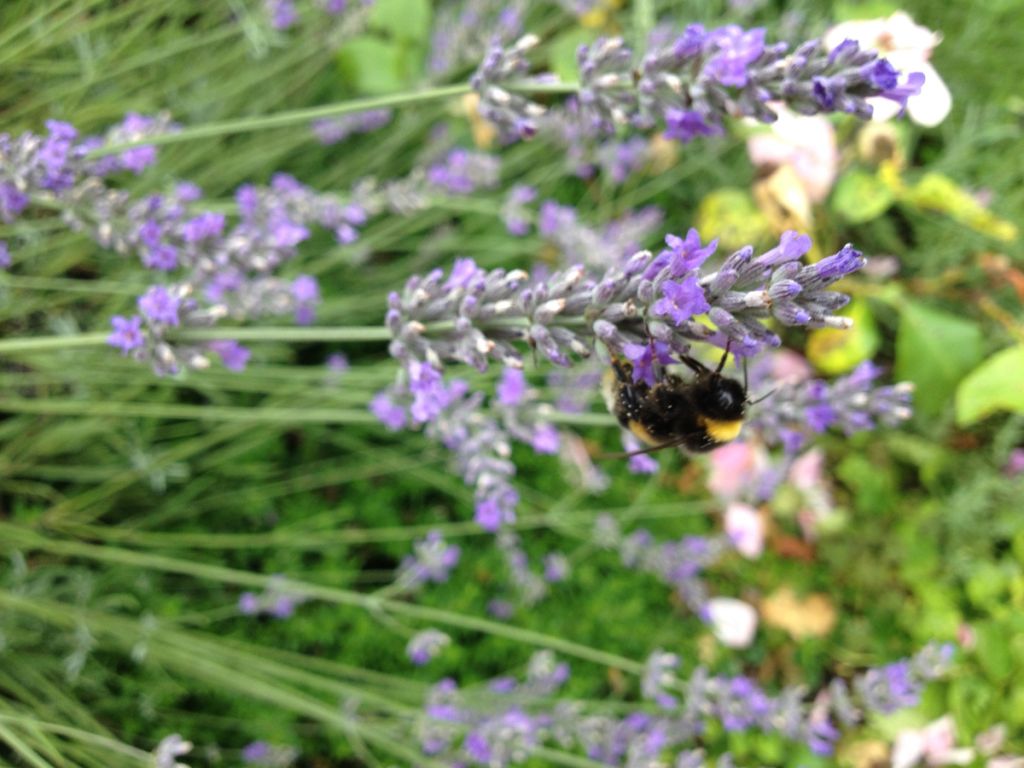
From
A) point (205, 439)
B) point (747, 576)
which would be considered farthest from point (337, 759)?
point (747, 576)

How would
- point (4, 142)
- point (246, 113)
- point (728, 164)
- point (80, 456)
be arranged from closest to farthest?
point (4, 142) < point (80, 456) < point (246, 113) < point (728, 164)

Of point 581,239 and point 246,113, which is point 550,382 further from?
point 246,113

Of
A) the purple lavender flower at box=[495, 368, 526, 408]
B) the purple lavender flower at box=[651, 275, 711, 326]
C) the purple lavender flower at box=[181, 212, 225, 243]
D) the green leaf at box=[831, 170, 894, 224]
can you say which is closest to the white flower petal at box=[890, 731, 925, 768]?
the green leaf at box=[831, 170, 894, 224]

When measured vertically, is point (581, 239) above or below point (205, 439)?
above

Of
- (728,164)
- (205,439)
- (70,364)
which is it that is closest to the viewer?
(70,364)

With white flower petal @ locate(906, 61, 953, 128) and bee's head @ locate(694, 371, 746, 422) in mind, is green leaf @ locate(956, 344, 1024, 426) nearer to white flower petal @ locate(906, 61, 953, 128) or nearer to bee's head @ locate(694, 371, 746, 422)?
white flower petal @ locate(906, 61, 953, 128)

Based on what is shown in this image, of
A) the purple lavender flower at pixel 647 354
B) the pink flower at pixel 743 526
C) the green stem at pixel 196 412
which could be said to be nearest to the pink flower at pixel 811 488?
the pink flower at pixel 743 526

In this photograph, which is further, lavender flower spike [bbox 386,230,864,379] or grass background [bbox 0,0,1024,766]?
grass background [bbox 0,0,1024,766]
